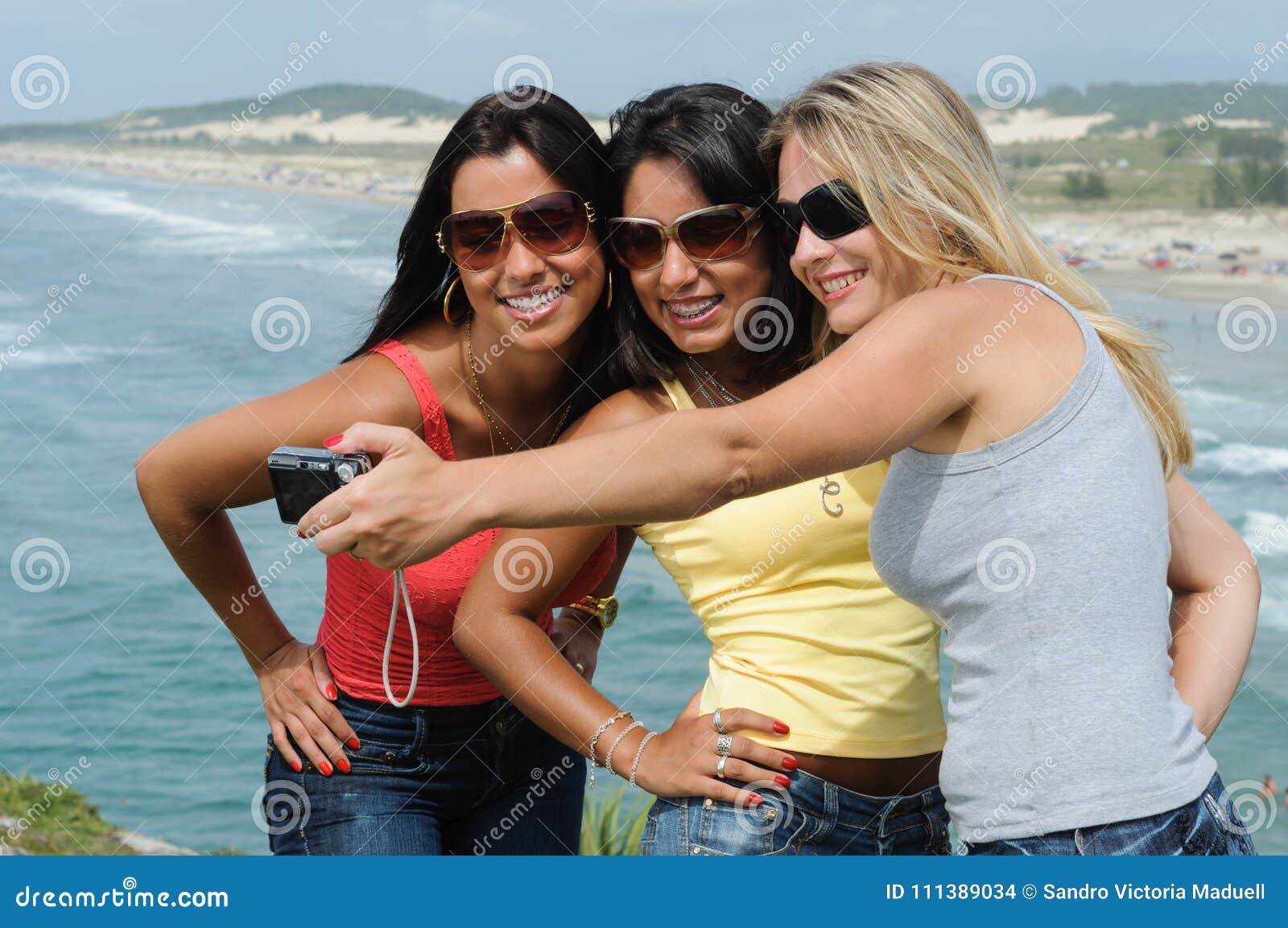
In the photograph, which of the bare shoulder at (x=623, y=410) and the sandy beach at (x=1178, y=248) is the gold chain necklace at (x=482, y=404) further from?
the sandy beach at (x=1178, y=248)

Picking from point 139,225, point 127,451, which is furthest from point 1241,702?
point 139,225

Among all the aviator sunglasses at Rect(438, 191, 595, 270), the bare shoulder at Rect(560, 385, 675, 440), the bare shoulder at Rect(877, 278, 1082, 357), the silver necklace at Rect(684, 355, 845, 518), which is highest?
the aviator sunglasses at Rect(438, 191, 595, 270)

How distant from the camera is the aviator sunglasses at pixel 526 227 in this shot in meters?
2.77

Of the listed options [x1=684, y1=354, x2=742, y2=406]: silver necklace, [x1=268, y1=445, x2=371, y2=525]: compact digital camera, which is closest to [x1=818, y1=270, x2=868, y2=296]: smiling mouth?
[x1=684, y1=354, x2=742, y2=406]: silver necklace

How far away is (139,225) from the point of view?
45.3m

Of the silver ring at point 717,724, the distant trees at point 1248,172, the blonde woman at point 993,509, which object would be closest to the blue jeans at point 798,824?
the silver ring at point 717,724

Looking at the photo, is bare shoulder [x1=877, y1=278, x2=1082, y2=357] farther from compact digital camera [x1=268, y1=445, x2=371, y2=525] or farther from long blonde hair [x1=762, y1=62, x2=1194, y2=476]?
compact digital camera [x1=268, y1=445, x2=371, y2=525]

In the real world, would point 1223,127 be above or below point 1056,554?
below

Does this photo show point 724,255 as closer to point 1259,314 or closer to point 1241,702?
point 1241,702

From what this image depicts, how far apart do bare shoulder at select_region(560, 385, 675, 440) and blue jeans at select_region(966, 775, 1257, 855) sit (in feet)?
3.47

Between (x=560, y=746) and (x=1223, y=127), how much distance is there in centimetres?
4118

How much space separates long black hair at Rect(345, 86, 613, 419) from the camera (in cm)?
280

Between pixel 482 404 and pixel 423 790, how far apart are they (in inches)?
32.7

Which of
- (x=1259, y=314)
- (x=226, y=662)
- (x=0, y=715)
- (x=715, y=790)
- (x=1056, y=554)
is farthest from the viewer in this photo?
(x=1259, y=314)
